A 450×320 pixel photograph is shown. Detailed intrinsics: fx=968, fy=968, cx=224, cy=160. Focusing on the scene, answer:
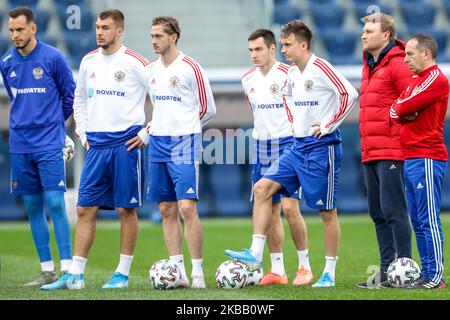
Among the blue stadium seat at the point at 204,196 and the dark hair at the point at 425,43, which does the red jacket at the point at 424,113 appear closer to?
the dark hair at the point at 425,43

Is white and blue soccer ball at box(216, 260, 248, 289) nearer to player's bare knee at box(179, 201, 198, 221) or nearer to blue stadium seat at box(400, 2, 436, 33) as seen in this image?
player's bare knee at box(179, 201, 198, 221)

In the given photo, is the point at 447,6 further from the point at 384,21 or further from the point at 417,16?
the point at 384,21

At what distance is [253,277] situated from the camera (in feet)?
25.7

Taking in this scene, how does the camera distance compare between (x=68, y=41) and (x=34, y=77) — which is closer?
(x=34, y=77)

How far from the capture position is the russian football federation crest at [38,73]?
330 inches

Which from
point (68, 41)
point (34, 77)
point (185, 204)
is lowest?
point (185, 204)

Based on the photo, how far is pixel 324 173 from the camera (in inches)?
306

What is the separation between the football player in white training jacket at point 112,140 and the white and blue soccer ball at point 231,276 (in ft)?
2.83

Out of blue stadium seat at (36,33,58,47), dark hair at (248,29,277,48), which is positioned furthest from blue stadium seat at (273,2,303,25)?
dark hair at (248,29,277,48)

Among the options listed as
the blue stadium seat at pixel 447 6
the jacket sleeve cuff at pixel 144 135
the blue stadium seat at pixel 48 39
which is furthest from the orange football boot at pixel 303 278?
the blue stadium seat at pixel 447 6

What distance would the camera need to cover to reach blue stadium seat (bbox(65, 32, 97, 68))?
56.5 ft
